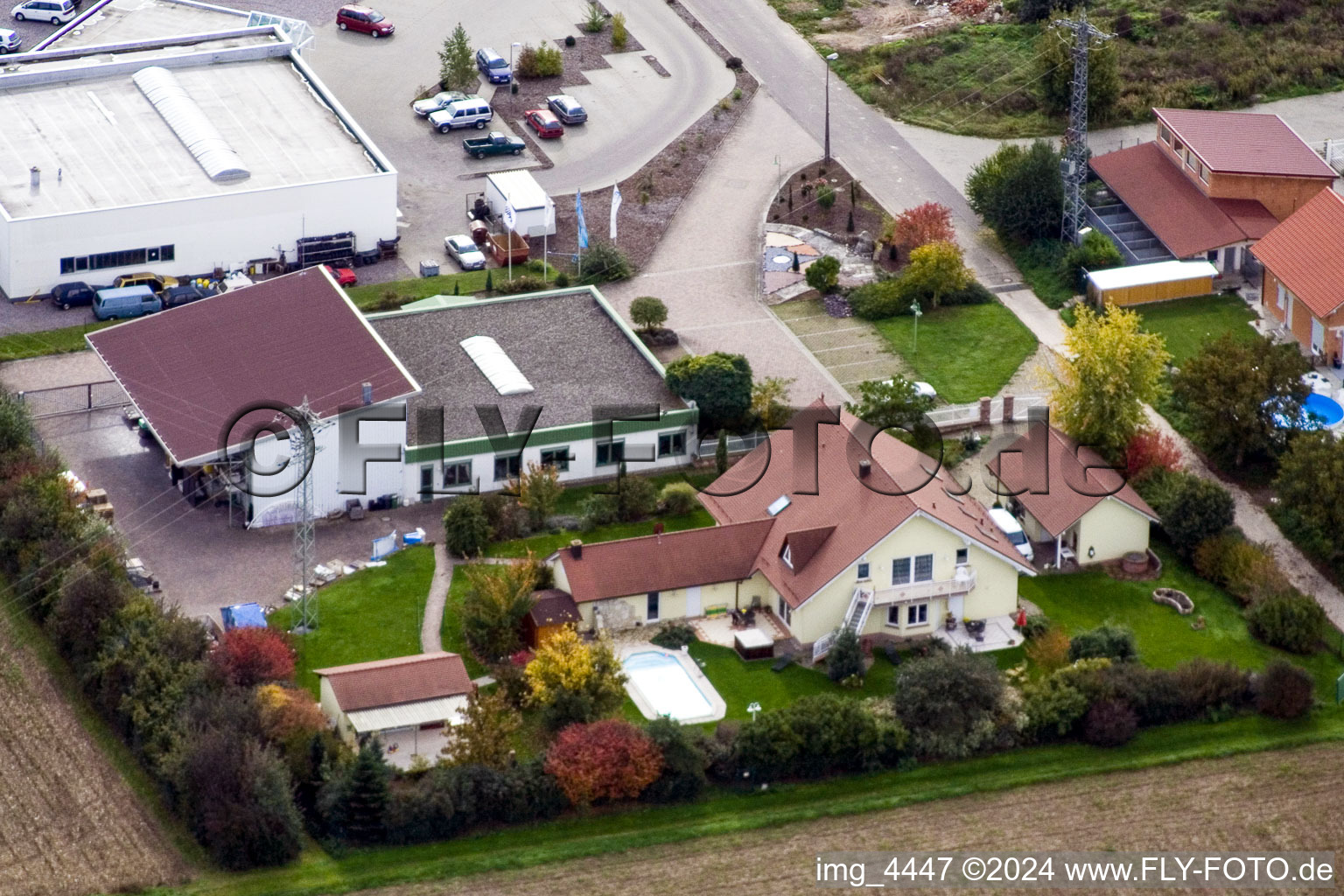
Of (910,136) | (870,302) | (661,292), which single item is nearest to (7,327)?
(661,292)

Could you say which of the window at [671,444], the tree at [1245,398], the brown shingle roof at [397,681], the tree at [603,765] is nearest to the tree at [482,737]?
the tree at [603,765]

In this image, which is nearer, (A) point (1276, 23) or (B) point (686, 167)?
(B) point (686, 167)

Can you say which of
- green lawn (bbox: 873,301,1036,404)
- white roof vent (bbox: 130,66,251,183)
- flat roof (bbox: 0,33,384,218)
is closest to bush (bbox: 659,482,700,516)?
green lawn (bbox: 873,301,1036,404)

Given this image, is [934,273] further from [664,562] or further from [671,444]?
[664,562]

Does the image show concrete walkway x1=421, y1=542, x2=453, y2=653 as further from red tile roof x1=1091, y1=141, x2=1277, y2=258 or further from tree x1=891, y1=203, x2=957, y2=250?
red tile roof x1=1091, y1=141, x2=1277, y2=258

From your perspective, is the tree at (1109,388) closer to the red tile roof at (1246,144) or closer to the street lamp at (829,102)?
the red tile roof at (1246,144)

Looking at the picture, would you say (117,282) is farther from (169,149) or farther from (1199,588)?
(1199,588)

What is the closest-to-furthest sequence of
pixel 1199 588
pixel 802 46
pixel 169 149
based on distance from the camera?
pixel 1199 588, pixel 169 149, pixel 802 46
